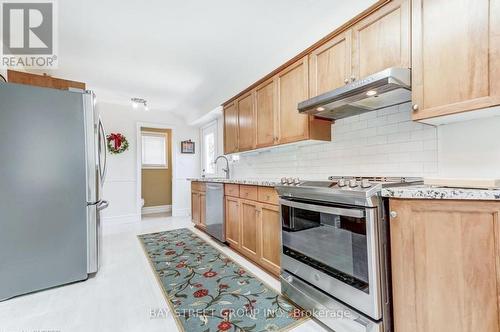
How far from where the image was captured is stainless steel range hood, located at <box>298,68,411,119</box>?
1354mm

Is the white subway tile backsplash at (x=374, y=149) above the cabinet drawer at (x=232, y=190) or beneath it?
above

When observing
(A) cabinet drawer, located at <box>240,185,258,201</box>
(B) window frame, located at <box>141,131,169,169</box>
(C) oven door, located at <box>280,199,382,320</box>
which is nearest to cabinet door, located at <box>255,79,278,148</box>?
(A) cabinet drawer, located at <box>240,185,258,201</box>

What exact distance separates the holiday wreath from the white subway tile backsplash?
12.1ft

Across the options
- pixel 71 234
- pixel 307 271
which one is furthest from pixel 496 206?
pixel 71 234

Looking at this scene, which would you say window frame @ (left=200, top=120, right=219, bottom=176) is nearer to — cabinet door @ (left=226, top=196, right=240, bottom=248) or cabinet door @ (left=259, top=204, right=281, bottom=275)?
cabinet door @ (left=226, top=196, right=240, bottom=248)

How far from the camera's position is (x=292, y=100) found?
7.61ft

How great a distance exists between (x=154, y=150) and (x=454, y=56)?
6.00 metres

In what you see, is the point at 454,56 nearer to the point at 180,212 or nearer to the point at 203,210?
the point at 203,210

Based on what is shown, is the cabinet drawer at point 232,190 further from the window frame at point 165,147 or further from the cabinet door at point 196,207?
Result: the window frame at point 165,147

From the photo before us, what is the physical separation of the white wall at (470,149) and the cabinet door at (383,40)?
54 cm

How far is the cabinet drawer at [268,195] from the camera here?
2.14 metres

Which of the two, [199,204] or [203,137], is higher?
[203,137]

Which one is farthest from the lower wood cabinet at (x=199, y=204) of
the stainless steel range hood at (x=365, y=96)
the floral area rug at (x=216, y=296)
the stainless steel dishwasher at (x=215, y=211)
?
the stainless steel range hood at (x=365, y=96)

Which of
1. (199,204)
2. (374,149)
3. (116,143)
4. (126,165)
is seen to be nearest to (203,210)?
(199,204)
